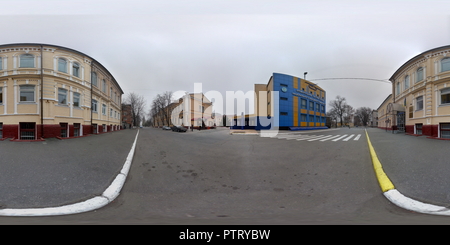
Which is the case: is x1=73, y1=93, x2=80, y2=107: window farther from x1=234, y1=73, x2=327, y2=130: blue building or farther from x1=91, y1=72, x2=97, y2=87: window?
x1=234, y1=73, x2=327, y2=130: blue building

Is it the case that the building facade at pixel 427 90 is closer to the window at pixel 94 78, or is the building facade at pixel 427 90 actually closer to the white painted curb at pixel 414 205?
the white painted curb at pixel 414 205

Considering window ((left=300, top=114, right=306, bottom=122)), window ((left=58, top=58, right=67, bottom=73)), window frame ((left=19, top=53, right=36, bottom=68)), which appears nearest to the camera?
window frame ((left=19, top=53, right=36, bottom=68))

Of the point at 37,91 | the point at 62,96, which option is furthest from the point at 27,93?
the point at 62,96

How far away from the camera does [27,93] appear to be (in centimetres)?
574

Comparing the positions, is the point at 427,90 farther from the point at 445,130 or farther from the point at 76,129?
the point at 76,129

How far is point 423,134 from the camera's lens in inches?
244

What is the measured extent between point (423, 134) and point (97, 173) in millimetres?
10981

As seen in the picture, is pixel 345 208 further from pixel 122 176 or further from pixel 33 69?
pixel 33 69

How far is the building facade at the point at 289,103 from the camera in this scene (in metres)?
18.3

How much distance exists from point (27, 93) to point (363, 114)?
276 feet

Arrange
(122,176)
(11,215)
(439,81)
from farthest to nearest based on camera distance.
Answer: (439,81), (122,176), (11,215)

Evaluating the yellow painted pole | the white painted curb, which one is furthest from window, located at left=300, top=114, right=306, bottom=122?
the white painted curb

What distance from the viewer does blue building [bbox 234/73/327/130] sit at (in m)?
17.9

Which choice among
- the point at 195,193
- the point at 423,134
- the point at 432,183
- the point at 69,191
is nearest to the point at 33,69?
the point at 69,191
